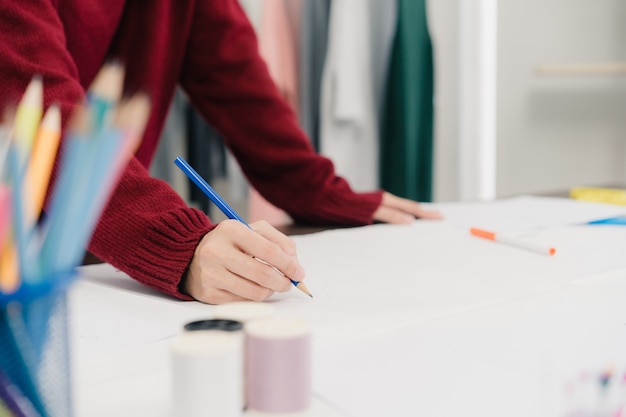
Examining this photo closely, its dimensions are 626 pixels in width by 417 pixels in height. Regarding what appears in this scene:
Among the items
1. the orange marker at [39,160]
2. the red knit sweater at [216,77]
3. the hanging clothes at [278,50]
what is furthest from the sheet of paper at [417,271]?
the hanging clothes at [278,50]

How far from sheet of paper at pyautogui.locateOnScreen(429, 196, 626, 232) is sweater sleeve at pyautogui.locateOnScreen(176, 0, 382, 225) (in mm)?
141

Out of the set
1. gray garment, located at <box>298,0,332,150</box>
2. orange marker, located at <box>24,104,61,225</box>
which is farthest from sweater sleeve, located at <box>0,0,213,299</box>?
gray garment, located at <box>298,0,332,150</box>

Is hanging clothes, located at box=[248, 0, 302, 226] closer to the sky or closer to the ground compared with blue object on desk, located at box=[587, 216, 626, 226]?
closer to the sky

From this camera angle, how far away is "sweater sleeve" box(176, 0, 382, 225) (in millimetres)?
905

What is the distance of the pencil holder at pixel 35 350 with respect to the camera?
211 mm

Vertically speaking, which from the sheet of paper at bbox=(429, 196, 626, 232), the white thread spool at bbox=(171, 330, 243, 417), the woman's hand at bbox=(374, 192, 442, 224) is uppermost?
the white thread spool at bbox=(171, 330, 243, 417)

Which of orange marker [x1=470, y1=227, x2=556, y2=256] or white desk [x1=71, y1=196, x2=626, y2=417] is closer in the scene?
white desk [x1=71, y1=196, x2=626, y2=417]

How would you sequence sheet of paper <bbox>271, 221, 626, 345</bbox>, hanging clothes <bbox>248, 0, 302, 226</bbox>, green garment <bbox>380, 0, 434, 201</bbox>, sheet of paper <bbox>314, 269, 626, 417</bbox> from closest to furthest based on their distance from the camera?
1. sheet of paper <bbox>314, 269, 626, 417</bbox>
2. sheet of paper <bbox>271, 221, 626, 345</bbox>
3. hanging clothes <bbox>248, 0, 302, 226</bbox>
4. green garment <bbox>380, 0, 434, 201</bbox>

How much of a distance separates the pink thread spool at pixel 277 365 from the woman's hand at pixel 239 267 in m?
0.19

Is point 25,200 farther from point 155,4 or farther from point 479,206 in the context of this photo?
point 479,206

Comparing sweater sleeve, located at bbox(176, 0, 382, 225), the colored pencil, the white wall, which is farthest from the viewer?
the white wall

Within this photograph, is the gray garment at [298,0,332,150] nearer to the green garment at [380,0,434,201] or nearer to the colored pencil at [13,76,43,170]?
the green garment at [380,0,434,201]

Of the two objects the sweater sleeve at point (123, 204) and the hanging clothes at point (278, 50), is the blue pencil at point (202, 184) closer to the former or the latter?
the sweater sleeve at point (123, 204)

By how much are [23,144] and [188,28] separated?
754 millimetres
